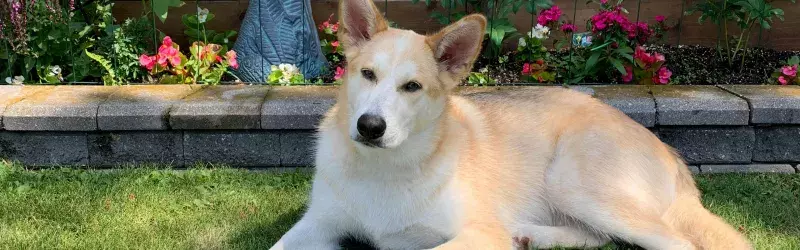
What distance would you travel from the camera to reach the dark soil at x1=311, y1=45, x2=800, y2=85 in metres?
5.40

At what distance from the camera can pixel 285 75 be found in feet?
17.1

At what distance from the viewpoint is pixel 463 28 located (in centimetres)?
304

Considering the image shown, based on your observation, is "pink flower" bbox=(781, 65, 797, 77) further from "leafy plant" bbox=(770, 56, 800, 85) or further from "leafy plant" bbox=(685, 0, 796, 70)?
"leafy plant" bbox=(685, 0, 796, 70)

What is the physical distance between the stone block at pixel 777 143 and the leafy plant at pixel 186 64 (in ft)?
12.1

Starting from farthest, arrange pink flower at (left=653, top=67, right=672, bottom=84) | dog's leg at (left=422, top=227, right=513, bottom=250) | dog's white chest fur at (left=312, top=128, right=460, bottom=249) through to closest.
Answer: pink flower at (left=653, top=67, right=672, bottom=84) < dog's white chest fur at (left=312, top=128, right=460, bottom=249) < dog's leg at (left=422, top=227, right=513, bottom=250)

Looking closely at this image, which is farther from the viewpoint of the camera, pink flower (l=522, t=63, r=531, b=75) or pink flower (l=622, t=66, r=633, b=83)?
pink flower (l=522, t=63, r=531, b=75)

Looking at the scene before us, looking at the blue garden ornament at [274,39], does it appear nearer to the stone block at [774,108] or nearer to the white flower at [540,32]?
the white flower at [540,32]

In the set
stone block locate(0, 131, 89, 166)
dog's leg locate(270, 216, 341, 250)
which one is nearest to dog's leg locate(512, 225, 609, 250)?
dog's leg locate(270, 216, 341, 250)

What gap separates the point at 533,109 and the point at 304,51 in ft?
7.06

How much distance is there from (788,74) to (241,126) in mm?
3887

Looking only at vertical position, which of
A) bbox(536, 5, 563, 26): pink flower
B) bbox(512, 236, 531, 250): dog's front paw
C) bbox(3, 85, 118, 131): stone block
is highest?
bbox(536, 5, 563, 26): pink flower

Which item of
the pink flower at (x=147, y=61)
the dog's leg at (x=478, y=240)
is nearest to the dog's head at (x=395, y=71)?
the dog's leg at (x=478, y=240)

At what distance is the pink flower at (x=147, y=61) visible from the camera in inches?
201

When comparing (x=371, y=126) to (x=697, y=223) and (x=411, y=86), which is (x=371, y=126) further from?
(x=697, y=223)
